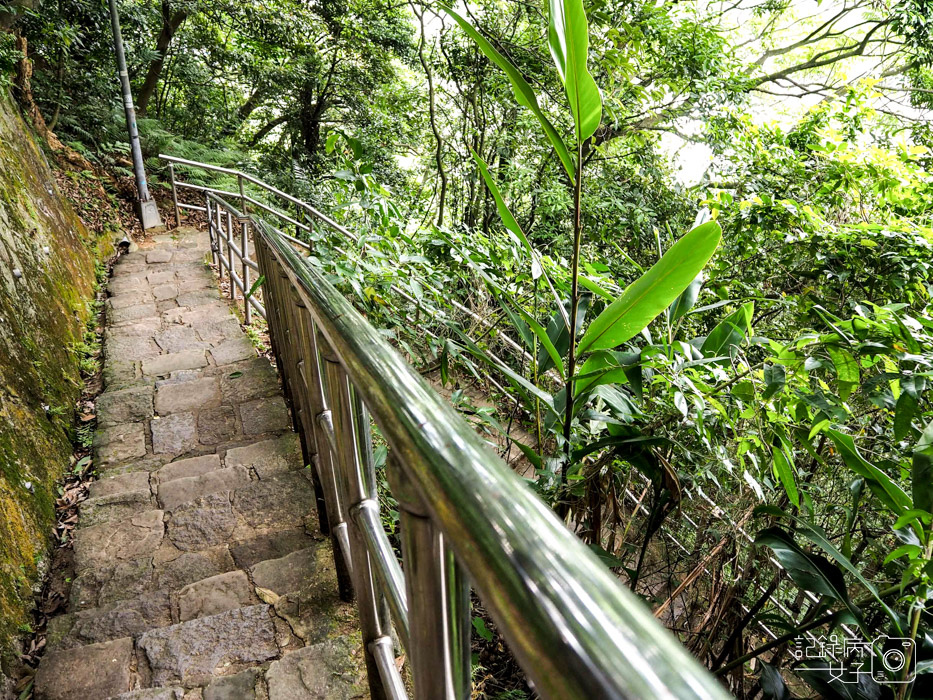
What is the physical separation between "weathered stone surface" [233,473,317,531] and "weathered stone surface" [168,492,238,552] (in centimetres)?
5

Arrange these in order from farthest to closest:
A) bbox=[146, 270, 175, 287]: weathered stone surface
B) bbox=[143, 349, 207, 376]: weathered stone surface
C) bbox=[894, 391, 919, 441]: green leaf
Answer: bbox=[146, 270, 175, 287]: weathered stone surface → bbox=[143, 349, 207, 376]: weathered stone surface → bbox=[894, 391, 919, 441]: green leaf

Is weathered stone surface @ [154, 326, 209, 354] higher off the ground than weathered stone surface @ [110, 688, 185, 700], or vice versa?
weathered stone surface @ [154, 326, 209, 354]

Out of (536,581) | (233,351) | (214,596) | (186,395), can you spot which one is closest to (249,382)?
(186,395)

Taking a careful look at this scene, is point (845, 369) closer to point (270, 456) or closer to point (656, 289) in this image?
point (656, 289)

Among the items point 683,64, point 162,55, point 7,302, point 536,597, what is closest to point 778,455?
point 536,597

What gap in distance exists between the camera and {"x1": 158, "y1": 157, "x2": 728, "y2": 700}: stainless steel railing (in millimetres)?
306

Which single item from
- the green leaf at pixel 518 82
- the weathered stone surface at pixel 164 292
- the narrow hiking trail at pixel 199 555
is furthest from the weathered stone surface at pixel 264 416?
the weathered stone surface at pixel 164 292

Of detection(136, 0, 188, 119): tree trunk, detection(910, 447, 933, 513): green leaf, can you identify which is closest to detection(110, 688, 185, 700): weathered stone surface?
detection(910, 447, 933, 513): green leaf

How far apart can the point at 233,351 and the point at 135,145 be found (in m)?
5.12

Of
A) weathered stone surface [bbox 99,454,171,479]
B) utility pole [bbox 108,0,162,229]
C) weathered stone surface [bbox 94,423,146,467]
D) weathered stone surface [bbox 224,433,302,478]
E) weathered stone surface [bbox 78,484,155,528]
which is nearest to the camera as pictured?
weathered stone surface [bbox 78,484,155,528]

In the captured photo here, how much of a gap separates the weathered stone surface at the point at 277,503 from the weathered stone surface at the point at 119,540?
0.31 metres

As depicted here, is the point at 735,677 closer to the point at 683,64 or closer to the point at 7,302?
the point at 7,302

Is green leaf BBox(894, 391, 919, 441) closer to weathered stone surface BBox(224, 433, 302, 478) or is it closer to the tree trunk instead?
weathered stone surface BBox(224, 433, 302, 478)

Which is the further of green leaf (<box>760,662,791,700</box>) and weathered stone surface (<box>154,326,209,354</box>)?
weathered stone surface (<box>154,326,209,354</box>)
